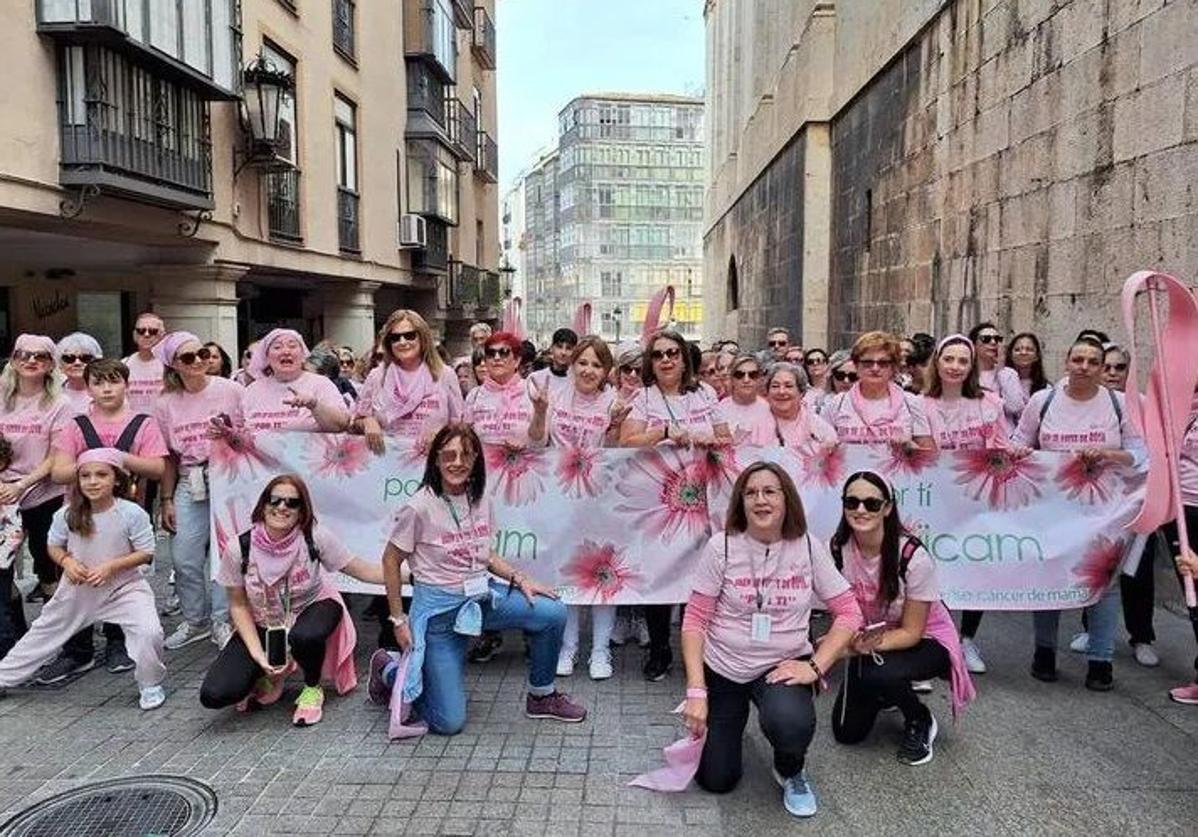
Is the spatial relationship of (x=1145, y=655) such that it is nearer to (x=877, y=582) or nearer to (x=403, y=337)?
(x=877, y=582)

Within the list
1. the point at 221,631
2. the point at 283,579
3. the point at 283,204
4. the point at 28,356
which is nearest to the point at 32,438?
the point at 28,356

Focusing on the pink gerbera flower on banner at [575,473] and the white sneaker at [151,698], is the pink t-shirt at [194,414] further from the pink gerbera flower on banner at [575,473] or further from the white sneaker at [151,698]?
the pink gerbera flower on banner at [575,473]

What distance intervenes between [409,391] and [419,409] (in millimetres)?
124

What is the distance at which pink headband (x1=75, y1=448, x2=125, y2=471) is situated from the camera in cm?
520

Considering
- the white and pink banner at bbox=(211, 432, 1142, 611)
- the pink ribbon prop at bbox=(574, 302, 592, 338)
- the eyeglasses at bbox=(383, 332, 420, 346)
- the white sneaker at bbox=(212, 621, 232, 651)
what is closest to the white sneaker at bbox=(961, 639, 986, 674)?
the white and pink banner at bbox=(211, 432, 1142, 611)

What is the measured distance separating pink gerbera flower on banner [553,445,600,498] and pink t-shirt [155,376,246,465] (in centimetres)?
201

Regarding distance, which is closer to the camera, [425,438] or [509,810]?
[509,810]

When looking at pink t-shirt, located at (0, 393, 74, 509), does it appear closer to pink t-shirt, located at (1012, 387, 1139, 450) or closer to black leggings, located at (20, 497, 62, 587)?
black leggings, located at (20, 497, 62, 587)

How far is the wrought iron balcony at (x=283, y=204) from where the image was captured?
1410 cm

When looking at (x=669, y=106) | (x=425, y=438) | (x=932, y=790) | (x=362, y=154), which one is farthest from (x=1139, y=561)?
(x=669, y=106)

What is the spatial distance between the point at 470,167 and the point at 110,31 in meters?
20.7

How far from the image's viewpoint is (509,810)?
398cm

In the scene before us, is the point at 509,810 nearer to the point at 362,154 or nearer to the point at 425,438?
the point at 425,438

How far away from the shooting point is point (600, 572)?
574 centimetres
